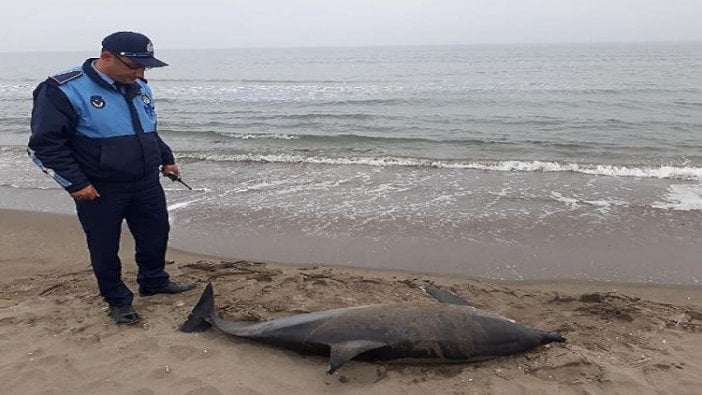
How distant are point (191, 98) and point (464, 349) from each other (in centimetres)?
2708

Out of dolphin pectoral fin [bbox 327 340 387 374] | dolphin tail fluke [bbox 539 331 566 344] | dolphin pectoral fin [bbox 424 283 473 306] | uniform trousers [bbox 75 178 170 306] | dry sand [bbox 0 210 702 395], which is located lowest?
dry sand [bbox 0 210 702 395]

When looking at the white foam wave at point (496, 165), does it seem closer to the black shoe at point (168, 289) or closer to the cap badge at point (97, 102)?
the black shoe at point (168, 289)

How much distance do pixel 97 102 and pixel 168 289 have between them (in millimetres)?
2047

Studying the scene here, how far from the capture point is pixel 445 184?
10.8m

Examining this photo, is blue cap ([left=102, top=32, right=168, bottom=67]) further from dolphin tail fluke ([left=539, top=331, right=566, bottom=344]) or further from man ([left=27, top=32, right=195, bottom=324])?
dolphin tail fluke ([left=539, top=331, right=566, bottom=344])

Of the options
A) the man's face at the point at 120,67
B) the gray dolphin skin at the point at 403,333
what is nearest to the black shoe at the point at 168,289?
the gray dolphin skin at the point at 403,333

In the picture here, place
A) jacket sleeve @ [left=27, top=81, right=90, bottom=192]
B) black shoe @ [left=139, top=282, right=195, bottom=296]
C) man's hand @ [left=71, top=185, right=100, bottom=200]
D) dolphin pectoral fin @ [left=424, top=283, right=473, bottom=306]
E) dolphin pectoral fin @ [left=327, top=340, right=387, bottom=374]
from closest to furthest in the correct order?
dolphin pectoral fin @ [left=327, top=340, right=387, bottom=374] < jacket sleeve @ [left=27, top=81, right=90, bottom=192] < man's hand @ [left=71, top=185, right=100, bottom=200] < dolphin pectoral fin @ [left=424, top=283, right=473, bottom=306] < black shoe @ [left=139, top=282, right=195, bottom=296]

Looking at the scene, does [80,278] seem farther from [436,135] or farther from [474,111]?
[474,111]

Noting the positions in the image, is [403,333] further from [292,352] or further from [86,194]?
[86,194]

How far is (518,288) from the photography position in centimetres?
596

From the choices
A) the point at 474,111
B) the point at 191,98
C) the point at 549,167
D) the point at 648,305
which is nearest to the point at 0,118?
the point at 191,98

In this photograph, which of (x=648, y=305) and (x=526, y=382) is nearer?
(x=526, y=382)

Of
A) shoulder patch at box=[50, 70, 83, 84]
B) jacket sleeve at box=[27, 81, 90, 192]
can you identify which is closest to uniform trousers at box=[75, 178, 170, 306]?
jacket sleeve at box=[27, 81, 90, 192]

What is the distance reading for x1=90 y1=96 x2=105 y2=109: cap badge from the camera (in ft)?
13.5
